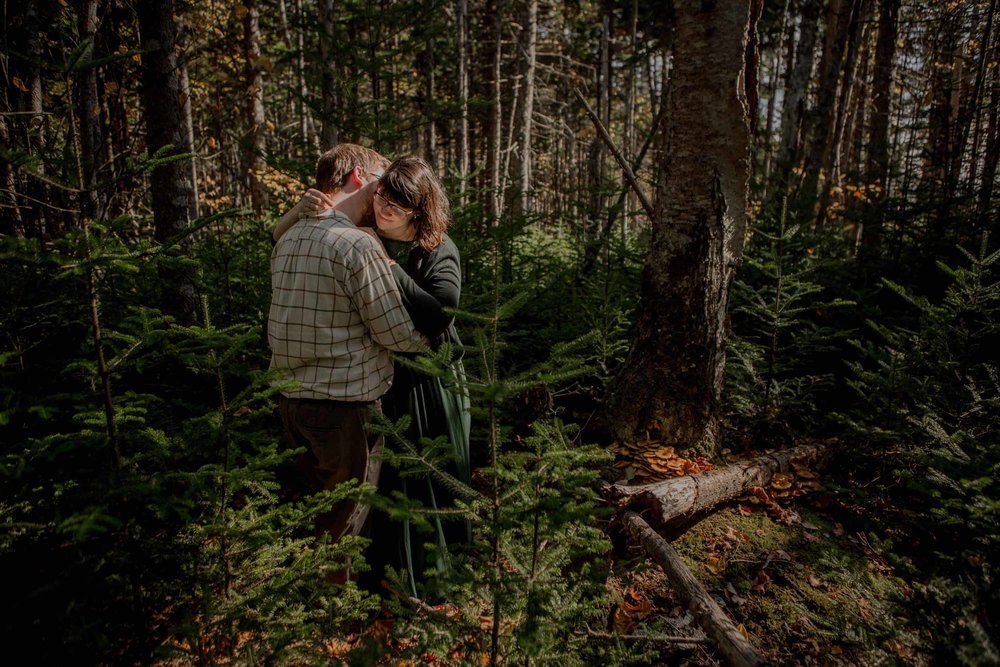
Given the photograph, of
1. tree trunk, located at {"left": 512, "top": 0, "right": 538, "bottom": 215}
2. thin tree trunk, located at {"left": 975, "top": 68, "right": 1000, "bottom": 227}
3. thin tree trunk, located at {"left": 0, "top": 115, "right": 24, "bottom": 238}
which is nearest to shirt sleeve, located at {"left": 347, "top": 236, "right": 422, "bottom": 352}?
thin tree trunk, located at {"left": 0, "top": 115, "right": 24, "bottom": 238}

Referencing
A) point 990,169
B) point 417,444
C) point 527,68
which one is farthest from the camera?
point 527,68

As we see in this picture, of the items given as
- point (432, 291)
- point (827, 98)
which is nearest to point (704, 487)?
point (432, 291)

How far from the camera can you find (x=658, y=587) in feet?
9.87

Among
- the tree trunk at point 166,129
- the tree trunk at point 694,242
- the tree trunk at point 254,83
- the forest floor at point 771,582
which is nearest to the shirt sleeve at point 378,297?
the forest floor at point 771,582

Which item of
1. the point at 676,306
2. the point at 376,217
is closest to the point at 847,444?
the point at 676,306

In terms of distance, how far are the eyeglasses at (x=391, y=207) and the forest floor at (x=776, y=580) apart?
2128 millimetres

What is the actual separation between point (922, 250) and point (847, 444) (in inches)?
124

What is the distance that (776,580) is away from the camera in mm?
3076

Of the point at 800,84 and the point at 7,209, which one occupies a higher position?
the point at 800,84

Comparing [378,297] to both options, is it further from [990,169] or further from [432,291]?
[990,169]

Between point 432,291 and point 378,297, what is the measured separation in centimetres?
36

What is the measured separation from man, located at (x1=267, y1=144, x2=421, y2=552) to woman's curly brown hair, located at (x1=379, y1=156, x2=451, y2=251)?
201 mm

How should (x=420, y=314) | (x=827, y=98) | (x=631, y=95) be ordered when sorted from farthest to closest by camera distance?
1. (x=631, y=95)
2. (x=827, y=98)
3. (x=420, y=314)

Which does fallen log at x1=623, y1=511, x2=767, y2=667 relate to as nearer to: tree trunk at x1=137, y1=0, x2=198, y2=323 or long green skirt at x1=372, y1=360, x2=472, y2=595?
long green skirt at x1=372, y1=360, x2=472, y2=595
